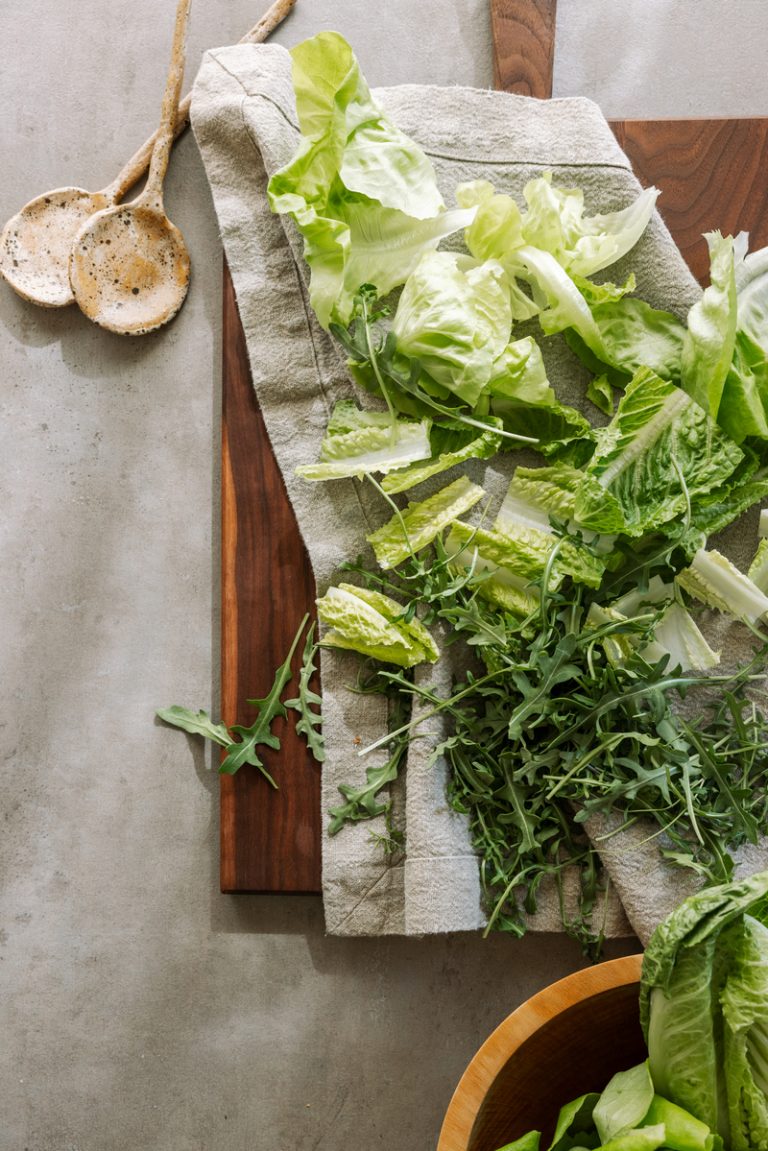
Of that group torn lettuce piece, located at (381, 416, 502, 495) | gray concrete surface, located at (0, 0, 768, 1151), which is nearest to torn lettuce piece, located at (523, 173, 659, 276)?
torn lettuce piece, located at (381, 416, 502, 495)

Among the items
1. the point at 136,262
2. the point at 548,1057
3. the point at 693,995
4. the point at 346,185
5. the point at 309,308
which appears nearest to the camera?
the point at 693,995

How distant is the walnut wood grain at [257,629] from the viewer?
1.31m

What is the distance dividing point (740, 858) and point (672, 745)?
19 cm

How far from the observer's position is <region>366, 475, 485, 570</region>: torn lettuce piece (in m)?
1.20

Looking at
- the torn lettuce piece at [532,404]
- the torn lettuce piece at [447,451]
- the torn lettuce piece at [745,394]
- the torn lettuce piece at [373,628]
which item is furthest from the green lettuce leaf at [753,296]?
the torn lettuce piece at [373,628]

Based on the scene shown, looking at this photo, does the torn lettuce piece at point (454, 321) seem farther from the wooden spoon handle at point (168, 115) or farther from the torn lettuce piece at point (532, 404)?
the wooden spoon handle at point (168, 115)

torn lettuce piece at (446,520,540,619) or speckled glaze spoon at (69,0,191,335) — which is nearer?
torn lettuce piece at (446,520,540,619)

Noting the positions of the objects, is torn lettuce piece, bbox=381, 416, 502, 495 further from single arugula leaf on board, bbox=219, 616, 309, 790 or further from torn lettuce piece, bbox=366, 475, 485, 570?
single arugula leaf on board, bbox=219, 616, 309, 790

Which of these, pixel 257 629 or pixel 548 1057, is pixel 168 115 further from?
pixel 548 1057

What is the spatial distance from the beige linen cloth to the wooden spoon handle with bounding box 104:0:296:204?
0.11m

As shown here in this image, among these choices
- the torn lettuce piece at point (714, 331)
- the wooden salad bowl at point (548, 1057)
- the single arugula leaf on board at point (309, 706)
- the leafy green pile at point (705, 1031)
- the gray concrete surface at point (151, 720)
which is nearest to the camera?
the leafy green pile at point (705, 1031)

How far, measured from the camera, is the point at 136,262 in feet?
4.58

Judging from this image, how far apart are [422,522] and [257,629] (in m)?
0.29

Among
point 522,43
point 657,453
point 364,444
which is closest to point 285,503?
point 364,444
